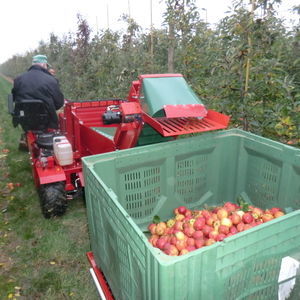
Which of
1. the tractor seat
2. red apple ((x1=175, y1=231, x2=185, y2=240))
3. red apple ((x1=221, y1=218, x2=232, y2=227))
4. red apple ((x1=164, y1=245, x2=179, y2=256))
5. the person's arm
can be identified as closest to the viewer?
red apple ((x1=164, y1=245, x2=179, y2=256))

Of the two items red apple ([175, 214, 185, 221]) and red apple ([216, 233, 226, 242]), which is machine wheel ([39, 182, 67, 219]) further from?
red apple ([216, 233, 226, 242])

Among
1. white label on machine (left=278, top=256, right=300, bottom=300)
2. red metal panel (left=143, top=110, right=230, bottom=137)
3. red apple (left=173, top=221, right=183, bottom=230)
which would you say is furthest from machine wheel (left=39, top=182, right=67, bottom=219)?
white label on machine (left=278, top=256, right=300, bottom=300)

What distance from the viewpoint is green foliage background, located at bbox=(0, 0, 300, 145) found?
2.96m

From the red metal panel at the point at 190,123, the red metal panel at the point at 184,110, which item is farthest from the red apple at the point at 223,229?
the red metal panel at the point at 184,110

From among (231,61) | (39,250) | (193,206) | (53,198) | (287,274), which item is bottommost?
(39,250)

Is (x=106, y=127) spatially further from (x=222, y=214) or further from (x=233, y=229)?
(x=233, y=229)

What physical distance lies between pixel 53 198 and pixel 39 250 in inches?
22.5

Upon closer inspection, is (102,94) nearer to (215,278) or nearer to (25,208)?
(25,208)

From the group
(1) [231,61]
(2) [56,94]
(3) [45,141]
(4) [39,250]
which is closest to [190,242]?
(4) [39,250]

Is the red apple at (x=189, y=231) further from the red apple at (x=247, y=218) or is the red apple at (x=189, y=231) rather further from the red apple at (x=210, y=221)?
the red apple at (x=247, y=218)

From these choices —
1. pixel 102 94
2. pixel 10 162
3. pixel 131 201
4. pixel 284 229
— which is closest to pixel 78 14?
pixel 102 94

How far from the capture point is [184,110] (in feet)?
7.70

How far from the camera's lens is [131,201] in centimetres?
232

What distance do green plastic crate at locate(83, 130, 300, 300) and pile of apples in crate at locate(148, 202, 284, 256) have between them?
0.69 feet
